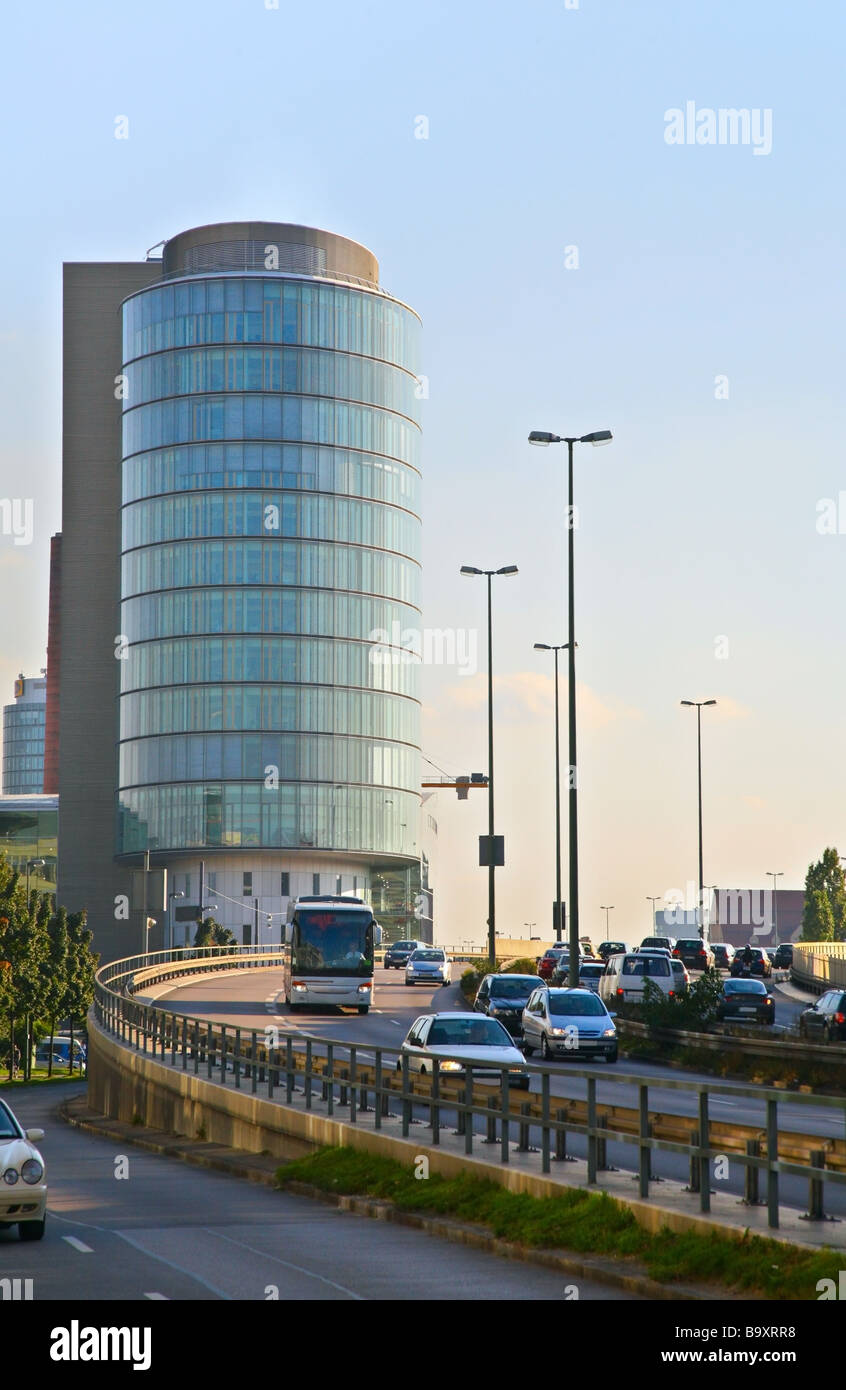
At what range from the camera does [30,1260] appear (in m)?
15.3

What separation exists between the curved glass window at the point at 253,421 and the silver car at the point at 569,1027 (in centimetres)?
10551

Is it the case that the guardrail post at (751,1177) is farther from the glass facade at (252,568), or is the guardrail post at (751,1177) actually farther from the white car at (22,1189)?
the glass facade at (252,568)

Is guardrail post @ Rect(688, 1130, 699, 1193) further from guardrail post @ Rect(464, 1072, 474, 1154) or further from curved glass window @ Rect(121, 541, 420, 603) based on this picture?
curved glass window @ Rect(121, 541, 420, 603)

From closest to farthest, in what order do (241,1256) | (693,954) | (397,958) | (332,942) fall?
1. (241,1256)
2. (332,942)
3. (693,954)
4. (397,958)

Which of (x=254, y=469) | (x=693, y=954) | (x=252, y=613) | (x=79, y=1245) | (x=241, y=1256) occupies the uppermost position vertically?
(x=254, y=469)

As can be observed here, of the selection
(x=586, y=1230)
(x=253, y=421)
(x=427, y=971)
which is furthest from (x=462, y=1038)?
(x=253, y=421)

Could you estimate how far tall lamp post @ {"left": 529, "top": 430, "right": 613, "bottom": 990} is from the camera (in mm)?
43406

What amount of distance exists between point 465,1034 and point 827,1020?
43.8 ft

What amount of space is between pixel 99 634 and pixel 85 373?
22.0 meters

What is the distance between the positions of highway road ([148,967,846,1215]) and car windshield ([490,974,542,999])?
101 inches


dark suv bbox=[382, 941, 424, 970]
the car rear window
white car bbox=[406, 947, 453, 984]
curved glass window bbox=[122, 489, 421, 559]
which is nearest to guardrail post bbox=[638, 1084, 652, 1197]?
the car rear window

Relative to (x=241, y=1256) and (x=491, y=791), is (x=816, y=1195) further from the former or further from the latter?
(x=491, y=791)

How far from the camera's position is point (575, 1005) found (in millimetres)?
38312
